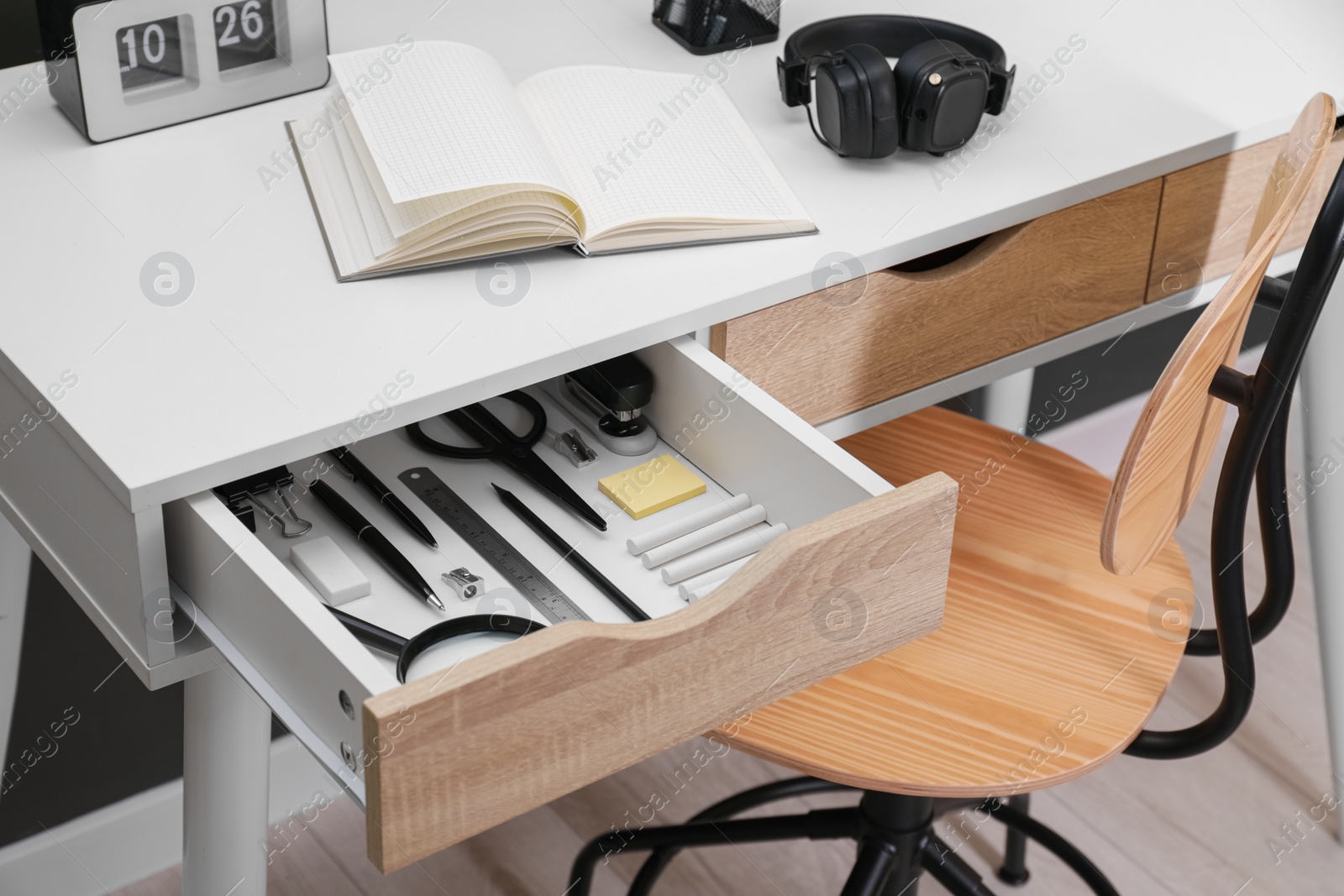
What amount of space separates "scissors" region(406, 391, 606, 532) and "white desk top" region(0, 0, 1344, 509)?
0.09 meters

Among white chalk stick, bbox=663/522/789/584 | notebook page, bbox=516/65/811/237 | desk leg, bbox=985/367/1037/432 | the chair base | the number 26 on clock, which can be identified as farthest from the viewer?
desk leg, bbox=985/367/1037/432

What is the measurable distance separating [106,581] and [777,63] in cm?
61

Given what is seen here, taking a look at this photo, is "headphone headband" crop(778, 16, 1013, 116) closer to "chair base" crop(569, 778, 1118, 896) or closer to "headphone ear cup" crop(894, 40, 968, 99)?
"headphone ear cup" crop(894, 40, 968, 99)

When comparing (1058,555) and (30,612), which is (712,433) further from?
(30,612)

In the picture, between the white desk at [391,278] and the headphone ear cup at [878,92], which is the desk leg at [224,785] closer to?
the white desk at [391,278]

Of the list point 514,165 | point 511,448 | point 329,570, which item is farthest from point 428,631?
point 514,165

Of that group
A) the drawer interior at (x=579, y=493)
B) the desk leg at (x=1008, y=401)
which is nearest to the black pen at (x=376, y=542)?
the drawer interior at (x=579, y=493)

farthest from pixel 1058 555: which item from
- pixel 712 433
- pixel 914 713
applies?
pixel 712 433

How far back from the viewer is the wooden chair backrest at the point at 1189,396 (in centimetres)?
83

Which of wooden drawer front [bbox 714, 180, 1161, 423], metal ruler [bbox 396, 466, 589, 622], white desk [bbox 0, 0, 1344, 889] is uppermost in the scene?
white desk [bbox 0, 0, 1344, 889]

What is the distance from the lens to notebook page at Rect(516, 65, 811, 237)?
973 mm

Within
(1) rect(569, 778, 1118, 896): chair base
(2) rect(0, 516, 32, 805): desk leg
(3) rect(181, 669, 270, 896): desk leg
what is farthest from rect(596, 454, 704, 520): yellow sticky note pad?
(2) rect(0, 516, 32, 805): desk leg

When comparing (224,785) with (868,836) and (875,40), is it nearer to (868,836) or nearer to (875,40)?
(868,836)

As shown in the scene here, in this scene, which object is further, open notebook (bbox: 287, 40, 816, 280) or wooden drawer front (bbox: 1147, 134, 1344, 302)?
wooden drawer front (bbox: 1147, 134, 1344, 302)
